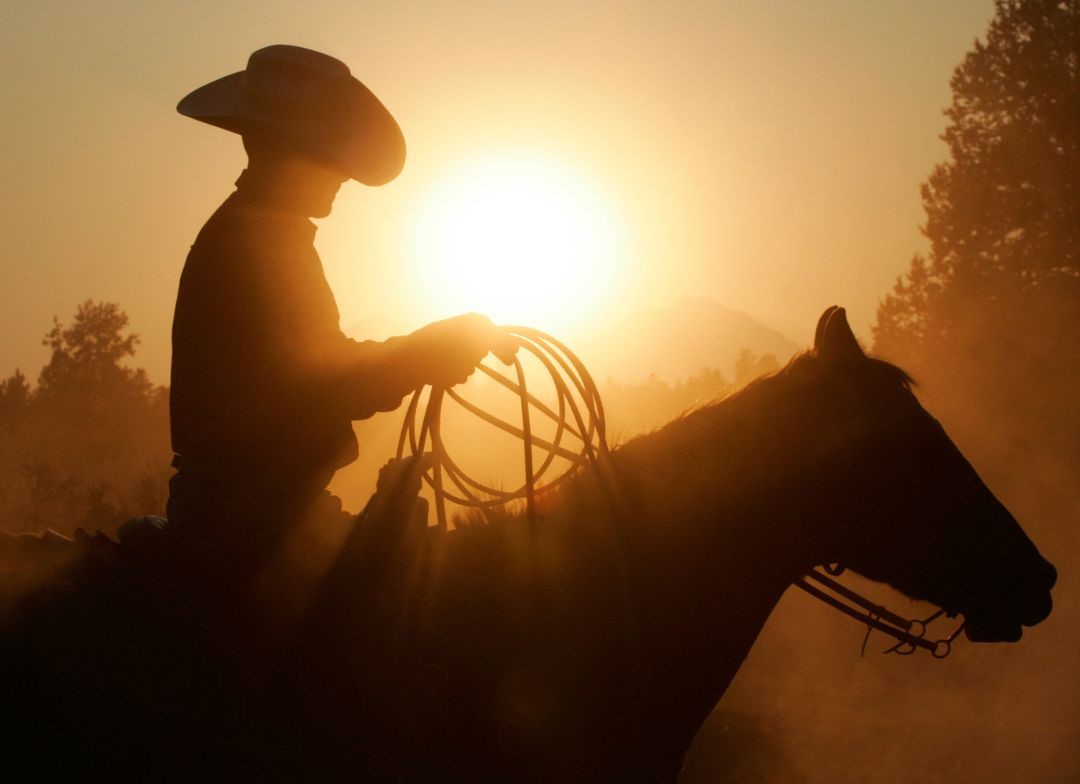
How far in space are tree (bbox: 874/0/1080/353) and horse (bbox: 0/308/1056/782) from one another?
27357mm

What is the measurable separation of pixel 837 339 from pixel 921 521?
769 mm

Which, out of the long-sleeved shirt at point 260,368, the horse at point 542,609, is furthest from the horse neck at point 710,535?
the long-sleeved shirt at point 260,368

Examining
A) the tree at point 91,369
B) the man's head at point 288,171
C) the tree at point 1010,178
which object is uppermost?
the tree at point 91,369

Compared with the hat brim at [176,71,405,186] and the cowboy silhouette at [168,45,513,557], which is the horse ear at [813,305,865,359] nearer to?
the cowboy silhouette at [168,45,513,557]

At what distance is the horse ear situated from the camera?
12.1 feet

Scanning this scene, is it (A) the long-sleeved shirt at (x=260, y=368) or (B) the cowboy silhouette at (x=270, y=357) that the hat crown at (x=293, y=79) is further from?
(A) the long-sleeved shirt at (x=260, y=368)

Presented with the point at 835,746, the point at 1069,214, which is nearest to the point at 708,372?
the point at 1069,214

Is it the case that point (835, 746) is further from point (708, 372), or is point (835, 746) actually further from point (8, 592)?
point (708, 372)

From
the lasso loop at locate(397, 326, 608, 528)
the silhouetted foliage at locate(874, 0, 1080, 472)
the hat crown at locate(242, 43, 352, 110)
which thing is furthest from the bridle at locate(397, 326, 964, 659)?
the silhouetted foliage at locate(874, 0, 1080, 472)

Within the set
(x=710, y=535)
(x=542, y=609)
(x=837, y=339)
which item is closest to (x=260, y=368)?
(x=542, y=609)

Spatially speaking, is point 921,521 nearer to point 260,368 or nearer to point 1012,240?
point 260,368

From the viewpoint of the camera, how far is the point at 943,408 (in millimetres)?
29562

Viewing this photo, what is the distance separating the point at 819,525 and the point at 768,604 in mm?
364

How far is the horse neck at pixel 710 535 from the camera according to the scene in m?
3.40
